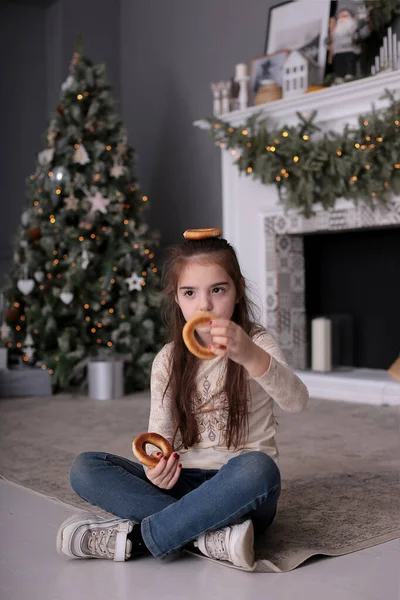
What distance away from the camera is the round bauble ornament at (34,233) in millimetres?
4738

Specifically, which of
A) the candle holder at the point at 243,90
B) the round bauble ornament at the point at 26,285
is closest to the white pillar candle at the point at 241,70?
the candle holder at the point at 243,90

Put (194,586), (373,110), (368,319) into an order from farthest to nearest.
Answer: (368,319)
(373,110)
(194,586)

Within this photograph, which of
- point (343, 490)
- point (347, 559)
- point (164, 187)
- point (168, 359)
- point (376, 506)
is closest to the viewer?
point (347, 559)

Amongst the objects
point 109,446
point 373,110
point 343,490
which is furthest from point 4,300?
point 343,490

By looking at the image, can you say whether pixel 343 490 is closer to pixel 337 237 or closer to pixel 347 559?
pixel 347 559

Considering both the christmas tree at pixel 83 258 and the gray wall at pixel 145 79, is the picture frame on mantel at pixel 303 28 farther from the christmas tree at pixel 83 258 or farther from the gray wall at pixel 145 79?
the christmas tree at pixel 83 258

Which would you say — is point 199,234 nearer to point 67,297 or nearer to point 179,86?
point 67,297

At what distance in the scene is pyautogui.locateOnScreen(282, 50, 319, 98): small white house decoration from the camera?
14.3 ft

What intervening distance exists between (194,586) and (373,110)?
2877 millimetres

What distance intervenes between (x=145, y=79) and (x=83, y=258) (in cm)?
198

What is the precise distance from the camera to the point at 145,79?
594 cm

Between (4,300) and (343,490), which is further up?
(4,300)

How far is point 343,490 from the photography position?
92.1 inches

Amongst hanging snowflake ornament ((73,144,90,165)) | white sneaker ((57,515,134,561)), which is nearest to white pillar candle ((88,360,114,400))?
hanging snowflake ornament ((73,144,90,165))
